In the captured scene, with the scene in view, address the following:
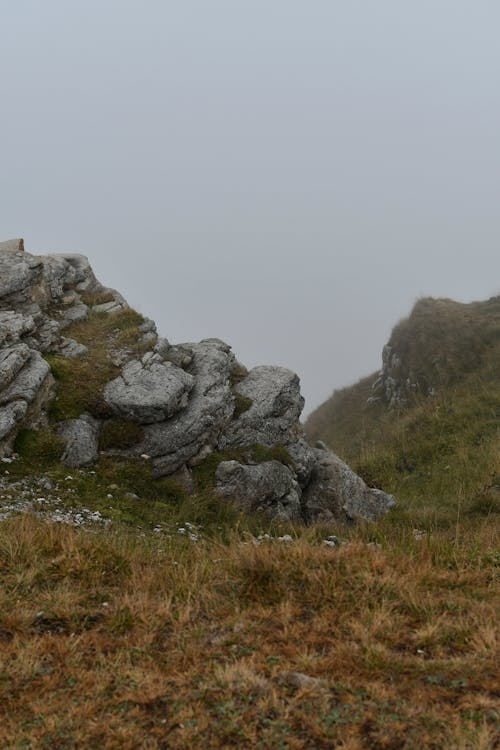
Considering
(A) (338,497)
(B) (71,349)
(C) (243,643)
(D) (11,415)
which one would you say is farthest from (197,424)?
(C) (243,643)

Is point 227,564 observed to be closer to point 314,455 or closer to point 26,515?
point 26,515

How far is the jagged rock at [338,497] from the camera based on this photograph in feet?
62.4

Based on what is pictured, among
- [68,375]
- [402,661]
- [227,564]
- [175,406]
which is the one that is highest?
[68,375]

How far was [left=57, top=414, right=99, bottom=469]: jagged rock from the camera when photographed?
15.8m

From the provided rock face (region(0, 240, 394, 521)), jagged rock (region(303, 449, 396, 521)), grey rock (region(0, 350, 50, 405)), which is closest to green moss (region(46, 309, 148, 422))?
rock face (region(0, 240, 394, 521))

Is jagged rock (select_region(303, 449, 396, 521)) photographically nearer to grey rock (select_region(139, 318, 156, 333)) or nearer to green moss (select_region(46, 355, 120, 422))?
green moss (select_region(46, 355, 120, 422))

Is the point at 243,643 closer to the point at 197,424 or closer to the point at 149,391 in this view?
the point at 197,424

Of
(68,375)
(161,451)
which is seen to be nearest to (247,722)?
(161,451)

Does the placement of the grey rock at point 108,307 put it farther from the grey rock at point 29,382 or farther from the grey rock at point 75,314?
the grey rock at point 29,382

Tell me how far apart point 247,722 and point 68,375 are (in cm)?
1521

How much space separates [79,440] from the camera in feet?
53.5

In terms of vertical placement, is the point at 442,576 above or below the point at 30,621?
below

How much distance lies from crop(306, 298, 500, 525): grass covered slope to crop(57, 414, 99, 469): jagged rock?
447 inches

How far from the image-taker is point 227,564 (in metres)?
8.54
